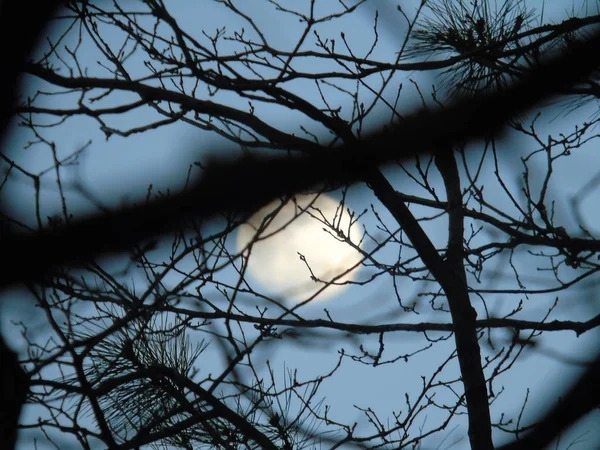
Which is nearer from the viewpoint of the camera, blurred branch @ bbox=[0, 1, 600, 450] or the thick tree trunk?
blurred branch @ bbox=[0, 1, 600, 450]

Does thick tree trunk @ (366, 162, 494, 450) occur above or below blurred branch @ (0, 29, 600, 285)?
above

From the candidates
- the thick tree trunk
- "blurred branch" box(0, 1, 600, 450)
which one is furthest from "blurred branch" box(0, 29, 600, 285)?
the thick tree trunk

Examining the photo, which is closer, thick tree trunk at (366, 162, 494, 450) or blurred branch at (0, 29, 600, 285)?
blurred branch at (0, 29, 600, 285)

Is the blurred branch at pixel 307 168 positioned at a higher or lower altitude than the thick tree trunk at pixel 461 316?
lower

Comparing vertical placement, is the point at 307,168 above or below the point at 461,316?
below

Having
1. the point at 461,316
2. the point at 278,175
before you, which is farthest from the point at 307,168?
the point at 461,316

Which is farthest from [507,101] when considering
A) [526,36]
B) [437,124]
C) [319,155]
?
[526,36]

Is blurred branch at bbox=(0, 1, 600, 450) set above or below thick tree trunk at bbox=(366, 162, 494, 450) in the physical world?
below

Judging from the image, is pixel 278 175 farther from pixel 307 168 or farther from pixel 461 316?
pixel 461 316

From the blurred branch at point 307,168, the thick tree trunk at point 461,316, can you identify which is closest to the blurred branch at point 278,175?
the blurred branch at point 307,168

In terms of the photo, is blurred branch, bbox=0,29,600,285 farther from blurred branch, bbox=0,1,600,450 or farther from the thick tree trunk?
the thick tree trunk

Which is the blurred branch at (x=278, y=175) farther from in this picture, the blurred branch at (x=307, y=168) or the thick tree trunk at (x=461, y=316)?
the thick tree trunk at (x=461, y=316)

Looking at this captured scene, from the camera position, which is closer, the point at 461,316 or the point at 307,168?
the point at 307,168

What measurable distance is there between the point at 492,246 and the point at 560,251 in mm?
445
